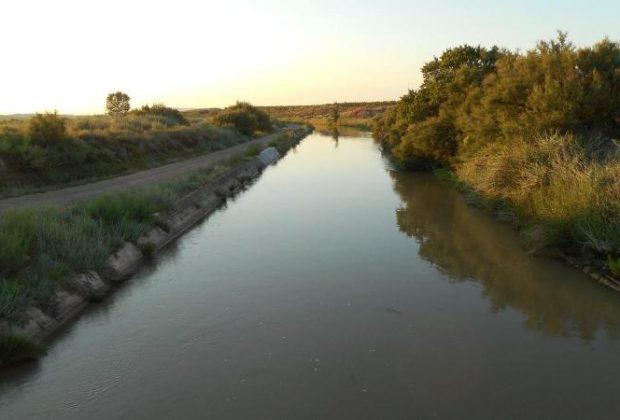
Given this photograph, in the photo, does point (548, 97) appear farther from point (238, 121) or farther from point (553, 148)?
point (238, 121)

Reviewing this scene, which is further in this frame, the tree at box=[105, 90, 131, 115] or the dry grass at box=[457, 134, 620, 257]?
the tree at box=[105, 90, 131, 115]

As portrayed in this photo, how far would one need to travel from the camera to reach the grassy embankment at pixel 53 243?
7789 mm

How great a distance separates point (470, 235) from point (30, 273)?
1157cm

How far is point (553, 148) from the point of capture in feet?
49.2

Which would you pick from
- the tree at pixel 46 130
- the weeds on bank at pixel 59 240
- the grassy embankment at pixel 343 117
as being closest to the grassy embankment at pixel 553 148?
the weeds on bank at pixel 59 240

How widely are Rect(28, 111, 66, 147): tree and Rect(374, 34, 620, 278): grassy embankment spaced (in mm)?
17503

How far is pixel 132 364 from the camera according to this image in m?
7.37

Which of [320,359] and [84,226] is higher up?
[84,226]

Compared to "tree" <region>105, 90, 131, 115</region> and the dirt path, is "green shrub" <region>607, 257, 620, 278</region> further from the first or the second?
"tree" <region>105, 90, 131, 115</region>

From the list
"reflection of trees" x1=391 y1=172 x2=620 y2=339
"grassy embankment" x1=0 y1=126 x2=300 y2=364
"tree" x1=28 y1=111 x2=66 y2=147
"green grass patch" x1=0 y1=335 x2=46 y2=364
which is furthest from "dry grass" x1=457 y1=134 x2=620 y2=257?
"tree" x1=28 y1=111 x2=66 y2=147

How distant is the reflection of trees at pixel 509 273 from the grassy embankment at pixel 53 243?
7.58 m

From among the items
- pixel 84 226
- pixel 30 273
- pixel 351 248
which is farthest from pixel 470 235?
pixel 30 273

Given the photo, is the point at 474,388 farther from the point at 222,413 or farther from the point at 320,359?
the point at 222,413

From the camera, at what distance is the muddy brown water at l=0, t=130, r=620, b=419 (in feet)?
20.8
